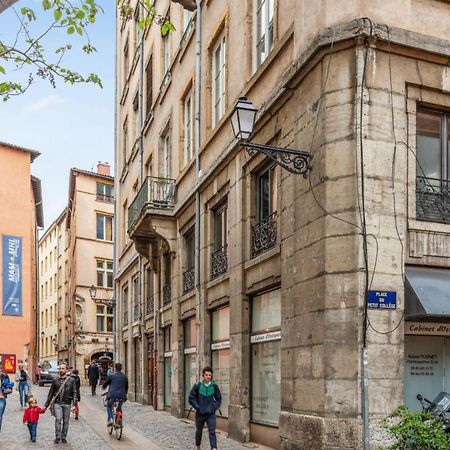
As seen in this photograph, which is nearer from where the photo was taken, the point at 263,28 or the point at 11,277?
the point at 263,28

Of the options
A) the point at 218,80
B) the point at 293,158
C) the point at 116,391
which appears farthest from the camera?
the point at 218,80

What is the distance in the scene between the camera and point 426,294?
10016mm

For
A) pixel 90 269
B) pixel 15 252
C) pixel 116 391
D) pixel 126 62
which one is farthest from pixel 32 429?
pixel 90 269

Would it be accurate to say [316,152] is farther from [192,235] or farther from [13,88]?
[192,235]

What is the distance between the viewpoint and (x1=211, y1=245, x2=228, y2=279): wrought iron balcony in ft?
53.7

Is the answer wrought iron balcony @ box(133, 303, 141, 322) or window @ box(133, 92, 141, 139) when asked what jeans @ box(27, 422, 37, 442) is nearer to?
wrought iron balcony @ box(133, 303, 141, 322)

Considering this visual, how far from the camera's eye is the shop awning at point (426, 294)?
9883 mm

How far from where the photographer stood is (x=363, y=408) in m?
9.72

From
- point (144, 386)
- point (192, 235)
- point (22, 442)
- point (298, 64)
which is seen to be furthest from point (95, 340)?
point (298, 64)

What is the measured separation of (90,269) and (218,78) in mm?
34331

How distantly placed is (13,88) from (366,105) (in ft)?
16.2

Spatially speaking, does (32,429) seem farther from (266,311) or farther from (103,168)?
(103,168)

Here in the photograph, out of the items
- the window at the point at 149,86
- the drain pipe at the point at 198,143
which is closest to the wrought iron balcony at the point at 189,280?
the drain pipe at the point at 198,143

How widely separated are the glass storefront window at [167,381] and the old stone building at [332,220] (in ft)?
18.5
